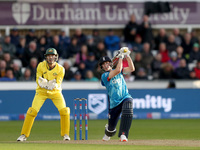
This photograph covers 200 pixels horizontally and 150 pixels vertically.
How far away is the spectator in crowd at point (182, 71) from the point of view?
2272cm

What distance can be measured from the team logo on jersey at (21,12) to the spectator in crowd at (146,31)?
15.8 feet

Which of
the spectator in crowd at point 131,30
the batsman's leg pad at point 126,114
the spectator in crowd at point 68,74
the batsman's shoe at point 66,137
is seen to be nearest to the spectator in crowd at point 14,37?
the spectator in crowd at point 68,74

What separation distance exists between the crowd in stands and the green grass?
2.88 metres

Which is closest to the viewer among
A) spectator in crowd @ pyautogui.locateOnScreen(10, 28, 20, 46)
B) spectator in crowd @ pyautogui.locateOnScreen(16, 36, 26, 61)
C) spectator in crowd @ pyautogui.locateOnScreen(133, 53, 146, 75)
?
spectator in crowd @ pyautogui.locateOnScreen(133, 53, 146, 75)

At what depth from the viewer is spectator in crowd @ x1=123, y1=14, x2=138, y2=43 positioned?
24.2 m

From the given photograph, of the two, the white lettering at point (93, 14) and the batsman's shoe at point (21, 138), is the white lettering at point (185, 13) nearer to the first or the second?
the white lettering at point (93, 14)

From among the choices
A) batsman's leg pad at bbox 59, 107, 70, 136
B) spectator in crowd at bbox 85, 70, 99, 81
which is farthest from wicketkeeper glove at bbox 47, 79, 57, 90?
spectator in crowd at bbox 85, 70, 99, 81

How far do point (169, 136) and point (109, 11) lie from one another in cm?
1094

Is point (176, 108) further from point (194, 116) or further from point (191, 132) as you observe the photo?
point (191, 132)

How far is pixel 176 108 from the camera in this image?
2109cm

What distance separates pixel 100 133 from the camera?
16000 millimetres

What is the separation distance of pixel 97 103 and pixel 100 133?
4712 mm

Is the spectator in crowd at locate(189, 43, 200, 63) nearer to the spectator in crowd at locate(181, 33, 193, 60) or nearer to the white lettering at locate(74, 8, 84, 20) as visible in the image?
the spectator in crowd at locate(181, 33, 193, 60)

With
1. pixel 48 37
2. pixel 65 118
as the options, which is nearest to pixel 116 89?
pixel 65 118
